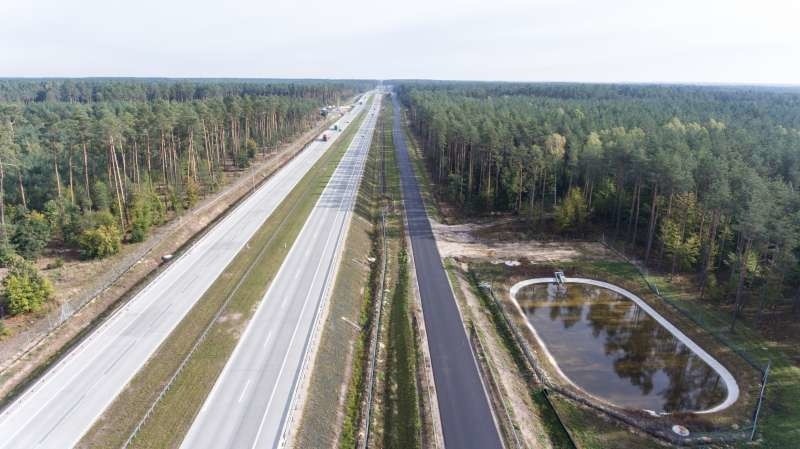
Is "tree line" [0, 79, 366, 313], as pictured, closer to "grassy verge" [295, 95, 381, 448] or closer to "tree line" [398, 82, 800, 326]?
"grassy verge" [295, 95, 381, 448]

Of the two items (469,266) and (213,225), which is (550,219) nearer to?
(469,266)

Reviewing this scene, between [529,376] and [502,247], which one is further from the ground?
[502,247]

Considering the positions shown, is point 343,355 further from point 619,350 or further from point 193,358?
point 619,350

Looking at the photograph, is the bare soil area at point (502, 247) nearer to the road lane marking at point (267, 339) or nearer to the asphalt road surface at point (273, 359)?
the asphalt road surface at point (273, 359)

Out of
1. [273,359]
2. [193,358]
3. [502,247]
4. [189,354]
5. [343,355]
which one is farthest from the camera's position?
[502,247]

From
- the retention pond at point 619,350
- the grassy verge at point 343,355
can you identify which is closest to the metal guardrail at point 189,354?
the grassy verge at point 343,355

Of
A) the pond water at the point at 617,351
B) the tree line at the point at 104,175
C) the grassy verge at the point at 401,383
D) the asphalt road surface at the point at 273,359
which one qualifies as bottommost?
the pond water at the point at 617,351

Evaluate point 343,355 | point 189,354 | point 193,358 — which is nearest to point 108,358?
point 189,354

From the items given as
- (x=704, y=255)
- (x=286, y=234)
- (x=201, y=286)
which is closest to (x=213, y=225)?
(x=286, y=234)

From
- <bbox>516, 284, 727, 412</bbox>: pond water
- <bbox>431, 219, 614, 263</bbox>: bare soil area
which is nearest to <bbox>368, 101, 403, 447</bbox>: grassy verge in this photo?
<bbox>431, 219, 614, 263</bbox>: bare soil area
